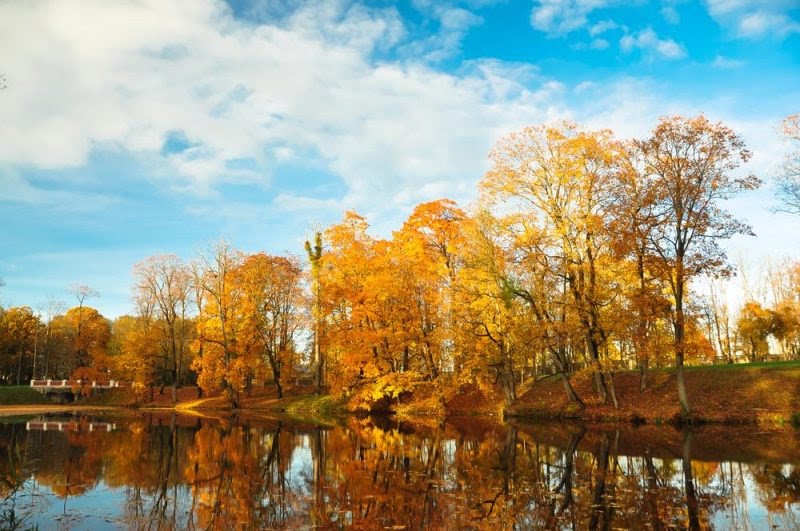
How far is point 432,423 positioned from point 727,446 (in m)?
16.1

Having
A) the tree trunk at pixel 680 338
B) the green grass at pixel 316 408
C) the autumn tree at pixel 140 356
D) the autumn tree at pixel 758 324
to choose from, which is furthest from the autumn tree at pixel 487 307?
the autumn tree at pixel 140 356

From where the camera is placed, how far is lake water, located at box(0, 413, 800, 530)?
9180 mm

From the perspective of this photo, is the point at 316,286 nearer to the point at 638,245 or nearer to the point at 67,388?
the point at 638,245

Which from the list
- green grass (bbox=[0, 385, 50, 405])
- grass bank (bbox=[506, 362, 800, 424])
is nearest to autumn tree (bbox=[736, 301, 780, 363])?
grass bank (bbox=[506, 362, 800, 424])

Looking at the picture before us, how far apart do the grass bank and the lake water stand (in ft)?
12.1

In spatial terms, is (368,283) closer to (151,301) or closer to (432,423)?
(432,423)

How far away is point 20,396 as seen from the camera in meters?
53.9

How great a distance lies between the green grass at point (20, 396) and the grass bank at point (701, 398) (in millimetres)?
48046

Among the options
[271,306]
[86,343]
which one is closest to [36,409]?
[86,343]

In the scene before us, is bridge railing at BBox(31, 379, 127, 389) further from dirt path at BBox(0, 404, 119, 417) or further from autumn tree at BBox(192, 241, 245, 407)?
autumn tree at BBox(192, 241, 245, 407)

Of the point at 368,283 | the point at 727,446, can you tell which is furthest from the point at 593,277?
the point at 368,283

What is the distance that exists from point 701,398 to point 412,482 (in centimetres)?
2205

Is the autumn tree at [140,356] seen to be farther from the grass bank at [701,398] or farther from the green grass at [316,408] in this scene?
the grass bank at [701,398]

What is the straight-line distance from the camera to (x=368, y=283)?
35312 mm
